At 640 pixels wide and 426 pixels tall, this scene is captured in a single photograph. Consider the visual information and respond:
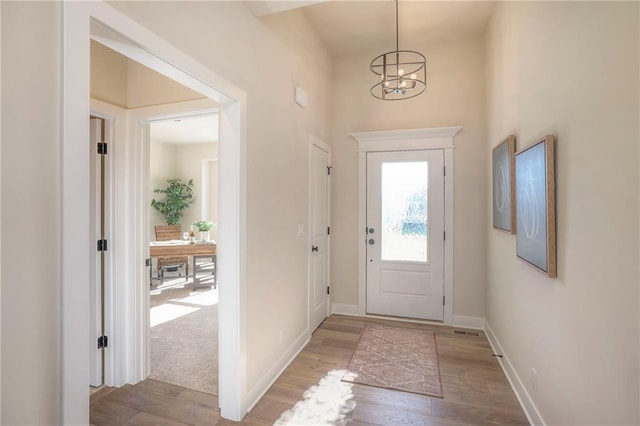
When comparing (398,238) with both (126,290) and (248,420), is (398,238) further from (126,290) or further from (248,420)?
(126,290)

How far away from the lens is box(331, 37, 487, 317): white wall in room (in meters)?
3.67

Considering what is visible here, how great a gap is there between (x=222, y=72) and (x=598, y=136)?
6.40 feet

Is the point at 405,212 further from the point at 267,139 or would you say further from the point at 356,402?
the point at 356,402

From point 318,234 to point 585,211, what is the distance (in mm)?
2558

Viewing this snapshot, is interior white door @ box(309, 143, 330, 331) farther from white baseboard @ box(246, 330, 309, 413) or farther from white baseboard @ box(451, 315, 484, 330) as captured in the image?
white baseboard @ box(451, 315, 484, 330)

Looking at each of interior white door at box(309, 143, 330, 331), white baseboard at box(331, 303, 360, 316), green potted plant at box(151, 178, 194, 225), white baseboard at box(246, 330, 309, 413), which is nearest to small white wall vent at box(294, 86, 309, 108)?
interior white door at box(309, 143, 330, 331)

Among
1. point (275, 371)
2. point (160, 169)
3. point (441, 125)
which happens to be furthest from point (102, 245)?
point (160, 169)

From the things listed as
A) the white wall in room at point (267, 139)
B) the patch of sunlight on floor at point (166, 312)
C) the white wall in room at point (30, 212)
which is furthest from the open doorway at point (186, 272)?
the white wall in room at point (30, 212)

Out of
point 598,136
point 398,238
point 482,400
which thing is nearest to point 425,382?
point 482,400

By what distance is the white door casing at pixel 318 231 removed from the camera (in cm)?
340

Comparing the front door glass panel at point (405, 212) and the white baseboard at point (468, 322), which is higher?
the front door glass panel at point (405, 212)

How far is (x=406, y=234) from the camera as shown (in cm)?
391

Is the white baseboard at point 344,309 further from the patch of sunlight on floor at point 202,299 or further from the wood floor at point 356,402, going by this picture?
the patch of sunlight on floor at point 202,299

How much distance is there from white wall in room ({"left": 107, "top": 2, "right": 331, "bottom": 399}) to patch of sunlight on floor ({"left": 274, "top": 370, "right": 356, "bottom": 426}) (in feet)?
1.10
